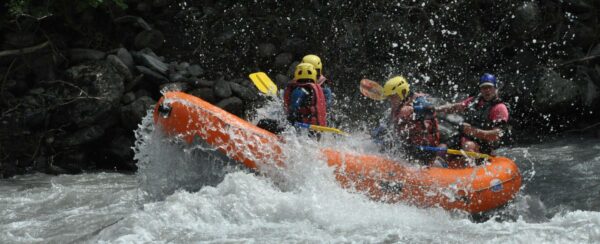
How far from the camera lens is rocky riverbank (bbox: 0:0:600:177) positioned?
9555mm

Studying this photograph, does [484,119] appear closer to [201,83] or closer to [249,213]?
[249,213]

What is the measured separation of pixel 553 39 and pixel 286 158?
655 centimetres

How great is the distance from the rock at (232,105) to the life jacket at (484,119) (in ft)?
13.0

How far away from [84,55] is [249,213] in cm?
534

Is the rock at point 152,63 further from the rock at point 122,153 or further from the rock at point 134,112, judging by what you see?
the rock at point 122,153

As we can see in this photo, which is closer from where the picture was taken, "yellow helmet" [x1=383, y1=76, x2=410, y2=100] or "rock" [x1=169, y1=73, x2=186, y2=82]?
"yellow helmet" [x1=383, y1=76, x2=410, y2=100]

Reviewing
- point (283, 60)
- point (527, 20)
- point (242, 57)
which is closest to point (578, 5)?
point (527, 20)

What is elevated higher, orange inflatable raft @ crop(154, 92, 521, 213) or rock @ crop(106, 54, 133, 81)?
rock @ crop(106, 54, 133, 81)

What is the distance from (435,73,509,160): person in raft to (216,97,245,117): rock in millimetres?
3740

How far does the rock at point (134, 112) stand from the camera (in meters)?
9.62

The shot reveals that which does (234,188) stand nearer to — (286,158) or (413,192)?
(286,158)

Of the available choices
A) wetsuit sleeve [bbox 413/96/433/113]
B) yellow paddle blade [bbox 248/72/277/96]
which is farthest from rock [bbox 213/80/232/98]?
wetsuit sleeve [bbox 413/96/433/113]

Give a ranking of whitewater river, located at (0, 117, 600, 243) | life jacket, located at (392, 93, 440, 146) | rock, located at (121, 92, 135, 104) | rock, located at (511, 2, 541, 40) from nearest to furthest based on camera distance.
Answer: whitewater river, located at (0, 117, 600, 243) < life jacket, located at (392, 93, 440, 146) < rock, located at (121, 92, 135, 104) < rock, located at (511, 2, 541, 40)

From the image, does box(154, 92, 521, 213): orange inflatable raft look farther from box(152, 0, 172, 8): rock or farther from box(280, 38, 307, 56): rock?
box(152, 0, 172, 8): rock
